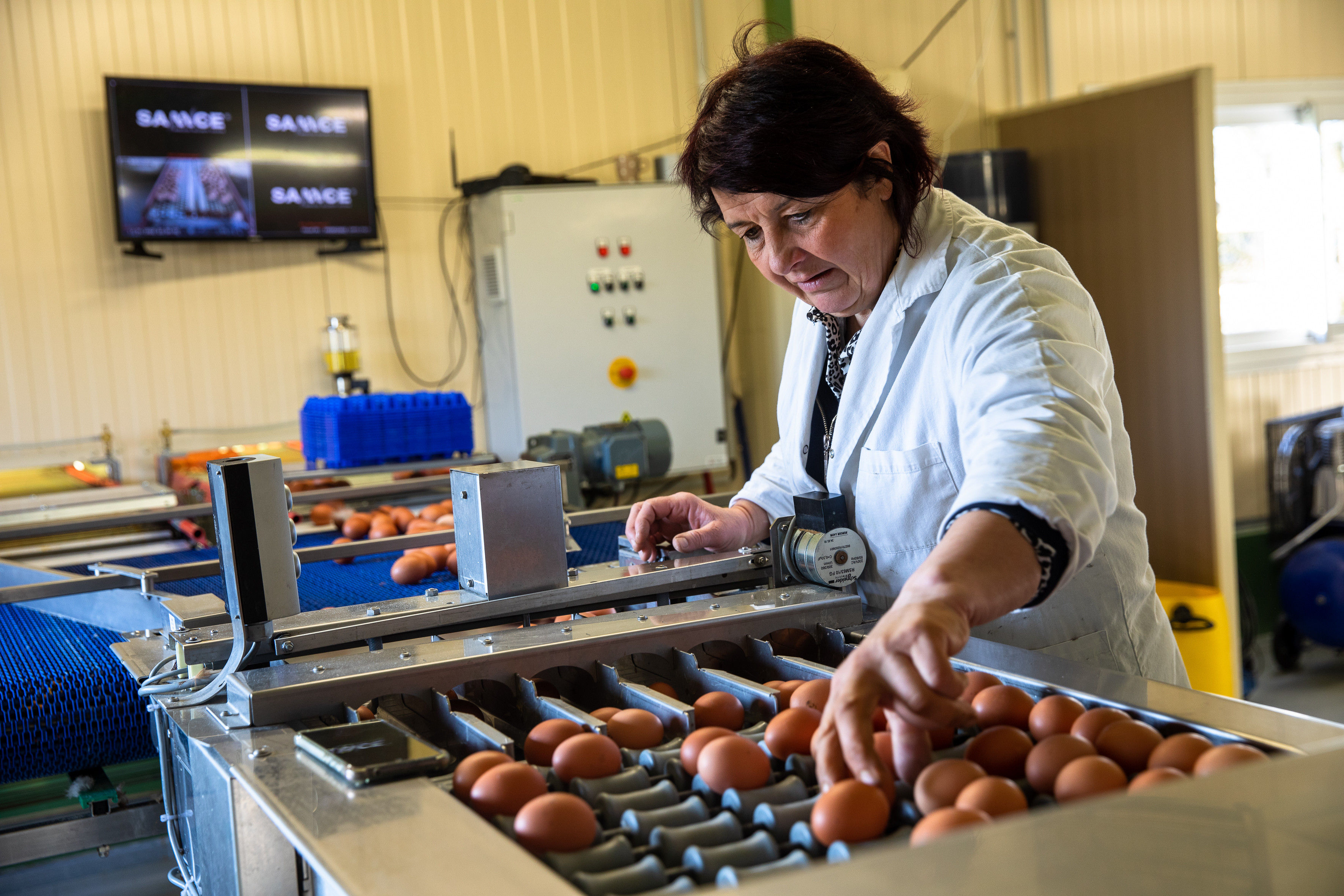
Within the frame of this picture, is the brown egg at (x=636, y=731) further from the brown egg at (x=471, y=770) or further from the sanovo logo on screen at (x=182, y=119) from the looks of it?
the sanovo logo on screen at (x=182, y=119)

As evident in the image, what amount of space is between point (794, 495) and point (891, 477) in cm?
22

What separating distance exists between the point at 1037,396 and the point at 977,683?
304 mm

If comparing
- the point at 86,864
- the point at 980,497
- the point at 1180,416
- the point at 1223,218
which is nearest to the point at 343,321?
the point at 86,864

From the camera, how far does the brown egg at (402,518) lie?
275cm

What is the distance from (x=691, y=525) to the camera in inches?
68.6

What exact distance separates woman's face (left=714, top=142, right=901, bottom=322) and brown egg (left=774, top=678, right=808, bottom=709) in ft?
1.96

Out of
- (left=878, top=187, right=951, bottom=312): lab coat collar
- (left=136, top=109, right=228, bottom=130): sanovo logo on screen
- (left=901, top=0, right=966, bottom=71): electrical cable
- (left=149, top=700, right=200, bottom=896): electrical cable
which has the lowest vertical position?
(left=149, top=700, right=200, bottom=896): electrical cable

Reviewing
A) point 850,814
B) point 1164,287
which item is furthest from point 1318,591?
point 850,814

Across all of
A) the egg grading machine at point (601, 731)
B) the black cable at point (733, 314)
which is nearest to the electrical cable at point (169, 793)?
the egg grading machine at point (601, 731)

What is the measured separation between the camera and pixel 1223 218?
5.42 m

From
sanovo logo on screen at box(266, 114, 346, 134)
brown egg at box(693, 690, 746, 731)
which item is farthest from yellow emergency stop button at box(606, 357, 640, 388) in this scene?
brown egg at box(693, 690, 746, 731)

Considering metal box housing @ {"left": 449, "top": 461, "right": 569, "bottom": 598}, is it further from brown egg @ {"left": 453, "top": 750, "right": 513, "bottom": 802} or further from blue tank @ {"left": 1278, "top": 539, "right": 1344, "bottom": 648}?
blue tank @ {"left": 1278, "top": 539, "right": 1344, "bottom": 648}

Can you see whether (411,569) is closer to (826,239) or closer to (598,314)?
(826,239)

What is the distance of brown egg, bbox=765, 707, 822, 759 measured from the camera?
3.33ft
